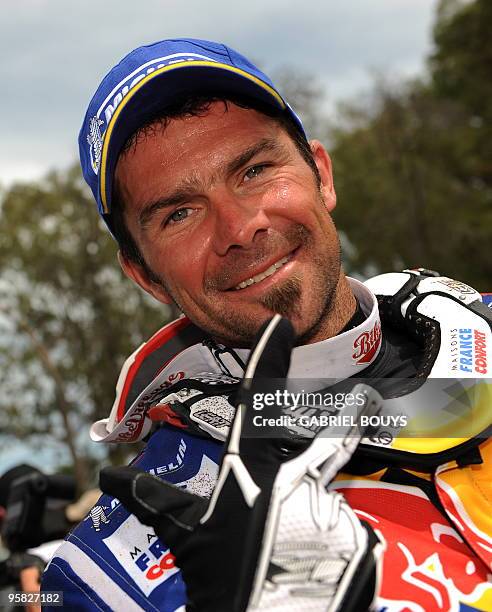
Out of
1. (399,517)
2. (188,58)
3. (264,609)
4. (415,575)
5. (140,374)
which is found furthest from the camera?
(140,374)

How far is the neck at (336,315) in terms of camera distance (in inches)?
87.3

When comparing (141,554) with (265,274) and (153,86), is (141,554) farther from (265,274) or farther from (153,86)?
(153,86)

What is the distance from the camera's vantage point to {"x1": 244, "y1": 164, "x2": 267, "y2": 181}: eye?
2.16 metres

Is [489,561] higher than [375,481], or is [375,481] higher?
[375,481]

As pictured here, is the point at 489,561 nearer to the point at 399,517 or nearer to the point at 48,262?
the point at 399,517

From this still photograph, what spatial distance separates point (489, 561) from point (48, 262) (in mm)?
28662

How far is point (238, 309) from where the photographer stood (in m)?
2.10

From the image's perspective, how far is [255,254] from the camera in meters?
2.06

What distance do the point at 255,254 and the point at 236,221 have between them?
11 cm

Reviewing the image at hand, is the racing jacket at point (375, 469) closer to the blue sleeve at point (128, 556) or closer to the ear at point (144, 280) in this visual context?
the blue sleeve at point (128, 556)

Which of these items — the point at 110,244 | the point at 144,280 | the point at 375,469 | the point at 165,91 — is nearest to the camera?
the point at 375,469

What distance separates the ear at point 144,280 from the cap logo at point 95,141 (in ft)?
1.41

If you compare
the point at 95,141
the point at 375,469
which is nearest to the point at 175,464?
the point at 375,469

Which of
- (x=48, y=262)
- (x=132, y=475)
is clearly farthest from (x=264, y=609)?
(x=48, y=262)
